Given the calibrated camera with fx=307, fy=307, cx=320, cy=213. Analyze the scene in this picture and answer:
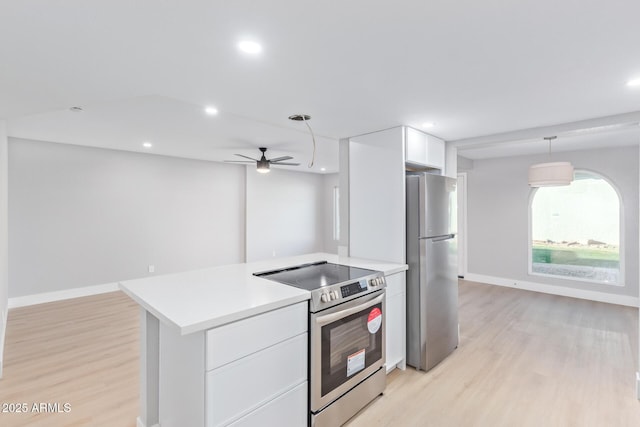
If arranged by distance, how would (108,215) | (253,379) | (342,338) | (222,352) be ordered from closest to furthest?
(222,352)
(253,379)
(342,338)
(108,215)

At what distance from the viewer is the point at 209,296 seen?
178cm

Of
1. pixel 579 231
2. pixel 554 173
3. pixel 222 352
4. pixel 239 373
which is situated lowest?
pixel 239 373

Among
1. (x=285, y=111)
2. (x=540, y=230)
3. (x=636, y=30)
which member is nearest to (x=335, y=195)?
(x=540, y=230)

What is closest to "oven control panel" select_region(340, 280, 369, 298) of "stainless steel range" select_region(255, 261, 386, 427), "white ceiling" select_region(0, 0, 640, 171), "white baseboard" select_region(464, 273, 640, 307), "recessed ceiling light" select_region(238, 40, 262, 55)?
"stainless steel range" select_region(255, 261, 386, 427)

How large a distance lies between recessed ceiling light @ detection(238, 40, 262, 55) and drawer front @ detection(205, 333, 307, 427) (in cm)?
158

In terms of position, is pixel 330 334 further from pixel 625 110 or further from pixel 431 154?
pixel 625 110

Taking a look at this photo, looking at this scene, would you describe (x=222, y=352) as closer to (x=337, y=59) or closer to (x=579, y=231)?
(x=337, y=59)

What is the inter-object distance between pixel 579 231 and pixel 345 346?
531 cm

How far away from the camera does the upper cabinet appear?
2.97m

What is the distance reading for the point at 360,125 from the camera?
2.95m

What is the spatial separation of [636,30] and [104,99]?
318cm

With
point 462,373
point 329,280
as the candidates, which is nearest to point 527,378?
point 462,373

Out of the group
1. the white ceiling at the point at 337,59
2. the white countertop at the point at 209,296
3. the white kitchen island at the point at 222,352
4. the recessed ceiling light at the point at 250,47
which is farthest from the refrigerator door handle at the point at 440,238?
the recessed ceiling light at the point at 250,47

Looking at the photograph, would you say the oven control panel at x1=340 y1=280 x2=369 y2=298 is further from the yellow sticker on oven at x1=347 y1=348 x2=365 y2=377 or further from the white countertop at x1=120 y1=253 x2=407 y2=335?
the yellow sticker on oven at x1=347 y1=348 x2=365 y2=377
